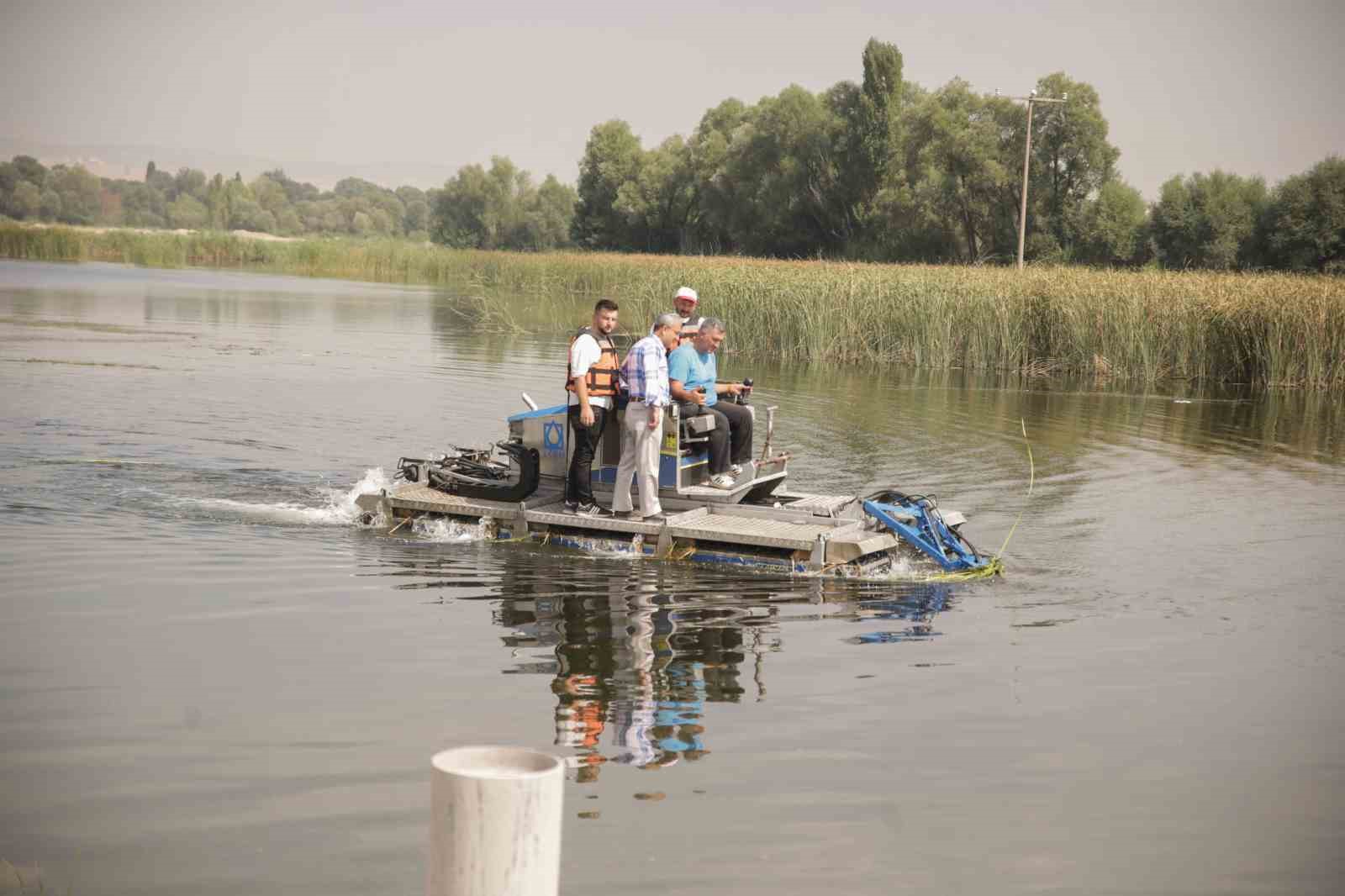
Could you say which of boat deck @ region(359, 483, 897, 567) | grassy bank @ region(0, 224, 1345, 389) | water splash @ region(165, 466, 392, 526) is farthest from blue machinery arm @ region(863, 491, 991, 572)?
grassy bank @ region(0, 224, 1345, 389)

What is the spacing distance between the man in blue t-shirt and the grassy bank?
715 inches

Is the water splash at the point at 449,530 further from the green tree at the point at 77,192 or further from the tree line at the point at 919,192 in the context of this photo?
the green tree at the point at 77,192

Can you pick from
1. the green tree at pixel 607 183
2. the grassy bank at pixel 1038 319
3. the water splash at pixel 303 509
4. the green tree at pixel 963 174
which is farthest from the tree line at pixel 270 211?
the water splash at pixel 303 509

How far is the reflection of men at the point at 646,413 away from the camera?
11750 mm

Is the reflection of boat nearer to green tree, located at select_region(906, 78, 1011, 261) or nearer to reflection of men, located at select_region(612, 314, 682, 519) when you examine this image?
reflection of men, located at select_region(612, 314, 682, 519)

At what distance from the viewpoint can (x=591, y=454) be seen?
12.5 meters

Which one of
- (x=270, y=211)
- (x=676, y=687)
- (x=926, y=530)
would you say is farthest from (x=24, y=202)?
(x=676, y=687)

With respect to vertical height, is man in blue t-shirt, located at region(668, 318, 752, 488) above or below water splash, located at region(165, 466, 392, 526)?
above

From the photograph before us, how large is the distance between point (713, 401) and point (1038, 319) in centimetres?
1934

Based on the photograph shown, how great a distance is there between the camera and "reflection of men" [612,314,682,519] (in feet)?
38.5

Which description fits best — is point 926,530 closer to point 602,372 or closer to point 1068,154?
point 602,372

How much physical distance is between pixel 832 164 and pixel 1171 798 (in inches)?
3177

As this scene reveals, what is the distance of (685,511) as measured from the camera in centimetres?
1251

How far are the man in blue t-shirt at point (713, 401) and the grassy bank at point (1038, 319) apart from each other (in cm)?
1816
